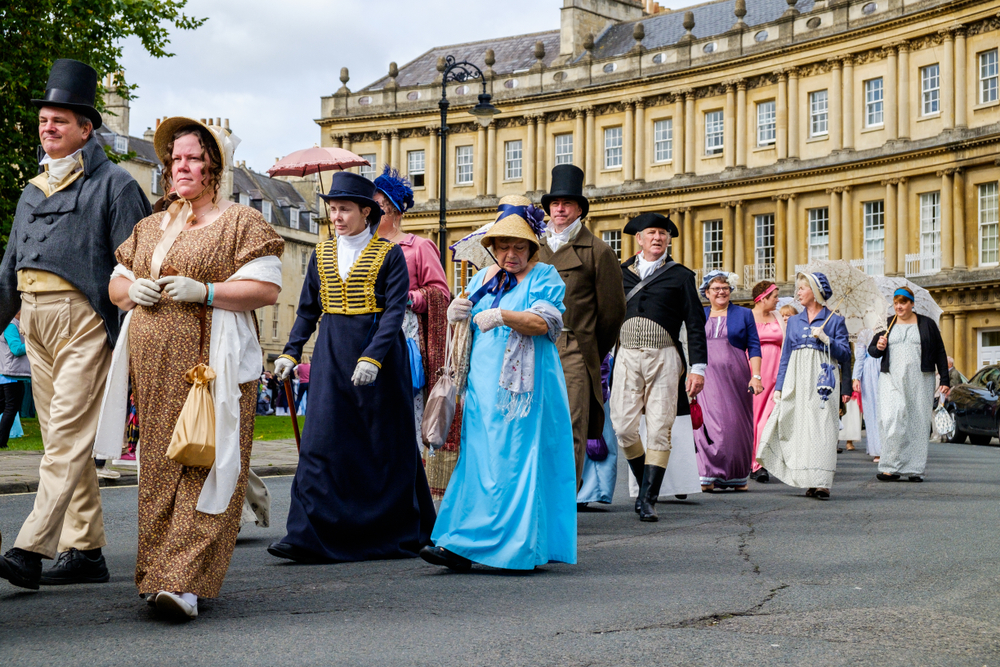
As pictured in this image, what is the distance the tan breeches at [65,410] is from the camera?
5473mm

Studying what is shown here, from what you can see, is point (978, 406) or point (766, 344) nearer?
point (766, 344)

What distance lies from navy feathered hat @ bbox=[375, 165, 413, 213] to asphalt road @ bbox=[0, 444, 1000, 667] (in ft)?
7.70

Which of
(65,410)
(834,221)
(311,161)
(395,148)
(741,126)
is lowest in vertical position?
(65,410)

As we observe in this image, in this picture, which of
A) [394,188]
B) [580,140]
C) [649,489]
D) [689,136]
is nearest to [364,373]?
[394,188]

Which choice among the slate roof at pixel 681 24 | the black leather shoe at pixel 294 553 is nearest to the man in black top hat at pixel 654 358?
the black leather shoe at pixel 294 553

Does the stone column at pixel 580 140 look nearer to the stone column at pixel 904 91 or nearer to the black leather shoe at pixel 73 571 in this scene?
the stone column at pixel 904 91

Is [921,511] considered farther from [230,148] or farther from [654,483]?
[230,148]

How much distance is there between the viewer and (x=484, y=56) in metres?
65.1

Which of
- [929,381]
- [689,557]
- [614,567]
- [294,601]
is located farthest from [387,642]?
[929,381]

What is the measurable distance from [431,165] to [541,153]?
22.6ft

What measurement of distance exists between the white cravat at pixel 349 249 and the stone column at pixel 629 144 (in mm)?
49920

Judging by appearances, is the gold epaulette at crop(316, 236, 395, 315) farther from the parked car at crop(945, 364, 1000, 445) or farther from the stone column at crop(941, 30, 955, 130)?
the stone column at crop(941, 30, 955, 130)

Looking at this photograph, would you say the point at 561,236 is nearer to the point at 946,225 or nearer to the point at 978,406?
the point at 978,406

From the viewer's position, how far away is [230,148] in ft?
19.4
